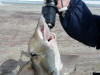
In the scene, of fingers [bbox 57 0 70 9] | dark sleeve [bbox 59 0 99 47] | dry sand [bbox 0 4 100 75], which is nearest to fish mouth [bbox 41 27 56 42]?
fingers [bbox 57 0 70 9]

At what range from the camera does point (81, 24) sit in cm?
371

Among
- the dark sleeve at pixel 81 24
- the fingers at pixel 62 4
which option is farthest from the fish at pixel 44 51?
the dark sleeve at pixel 81 24

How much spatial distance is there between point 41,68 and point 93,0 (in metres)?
13.4

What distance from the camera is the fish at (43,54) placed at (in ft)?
7.59

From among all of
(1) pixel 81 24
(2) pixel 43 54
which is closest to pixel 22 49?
(1) pixel 81 24

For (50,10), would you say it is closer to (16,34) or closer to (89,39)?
(89,39)

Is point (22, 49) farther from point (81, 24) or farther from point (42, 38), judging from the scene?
point (42, 38)

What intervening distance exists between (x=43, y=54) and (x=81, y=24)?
140cm

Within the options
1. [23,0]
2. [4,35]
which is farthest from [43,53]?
[23,0]

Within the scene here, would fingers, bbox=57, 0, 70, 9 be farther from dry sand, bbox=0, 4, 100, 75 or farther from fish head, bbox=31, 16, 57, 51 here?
dry sand, bbox=0, 4, 100, 75

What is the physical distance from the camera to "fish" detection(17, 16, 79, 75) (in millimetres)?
2314

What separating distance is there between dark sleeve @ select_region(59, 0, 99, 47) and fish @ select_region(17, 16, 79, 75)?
45.8 inches

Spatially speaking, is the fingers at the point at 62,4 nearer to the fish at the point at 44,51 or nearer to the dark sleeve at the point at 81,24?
the dark sleeve at the point at 81,24

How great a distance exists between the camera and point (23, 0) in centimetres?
1844
